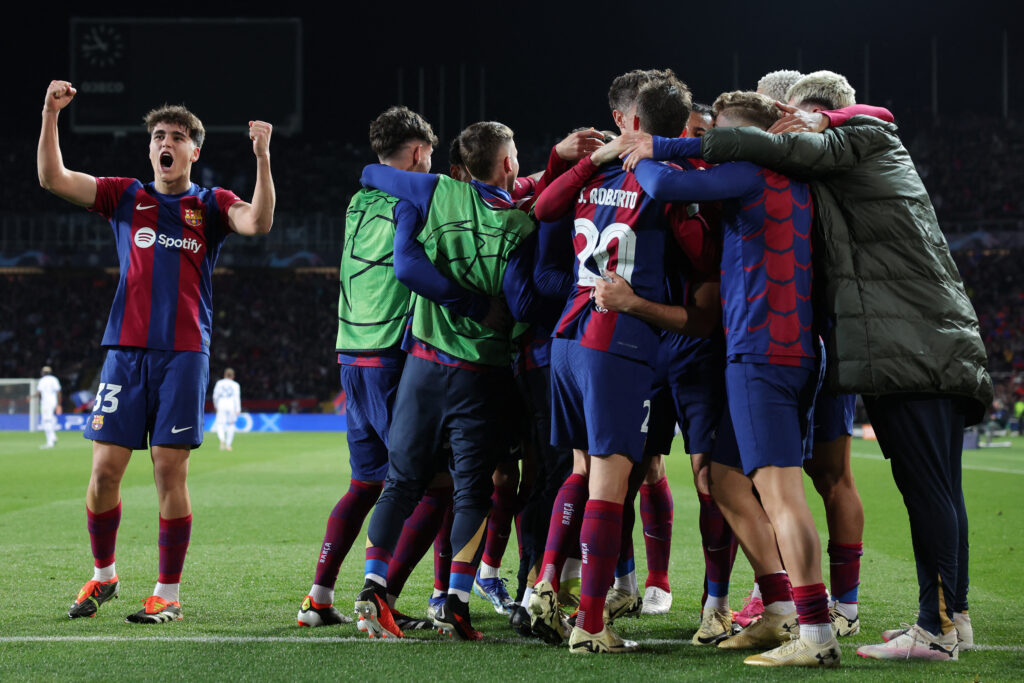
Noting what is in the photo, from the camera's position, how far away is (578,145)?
3.89 m

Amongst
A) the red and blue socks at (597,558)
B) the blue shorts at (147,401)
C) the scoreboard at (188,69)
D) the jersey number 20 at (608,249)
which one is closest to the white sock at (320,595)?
the blue shorts at (147,401)

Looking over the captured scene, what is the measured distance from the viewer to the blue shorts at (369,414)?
14.1ft

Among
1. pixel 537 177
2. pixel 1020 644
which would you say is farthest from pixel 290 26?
pixel 1020 644

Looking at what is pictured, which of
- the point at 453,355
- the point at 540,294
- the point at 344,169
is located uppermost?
the point at 344,169

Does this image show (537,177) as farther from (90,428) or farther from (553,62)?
(553,62)

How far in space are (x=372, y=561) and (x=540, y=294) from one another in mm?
1267

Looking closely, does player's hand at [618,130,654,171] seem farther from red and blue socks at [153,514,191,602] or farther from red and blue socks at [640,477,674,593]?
red and blue socks at [153,514,191,602]

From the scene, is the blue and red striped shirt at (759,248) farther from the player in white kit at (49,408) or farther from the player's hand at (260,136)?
the player in white kit at (49,408)

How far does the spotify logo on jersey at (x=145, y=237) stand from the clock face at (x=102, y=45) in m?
24.3

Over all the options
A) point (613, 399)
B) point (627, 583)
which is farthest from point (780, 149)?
point (627, 583)

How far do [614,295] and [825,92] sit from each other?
1.25 metres

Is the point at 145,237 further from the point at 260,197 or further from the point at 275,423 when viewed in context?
the point at 275,423

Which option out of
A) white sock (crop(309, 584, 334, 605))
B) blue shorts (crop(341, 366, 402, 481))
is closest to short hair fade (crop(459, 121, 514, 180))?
blue shorts (crop(341, 366, 402, 481))

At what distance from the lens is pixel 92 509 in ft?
14.8
